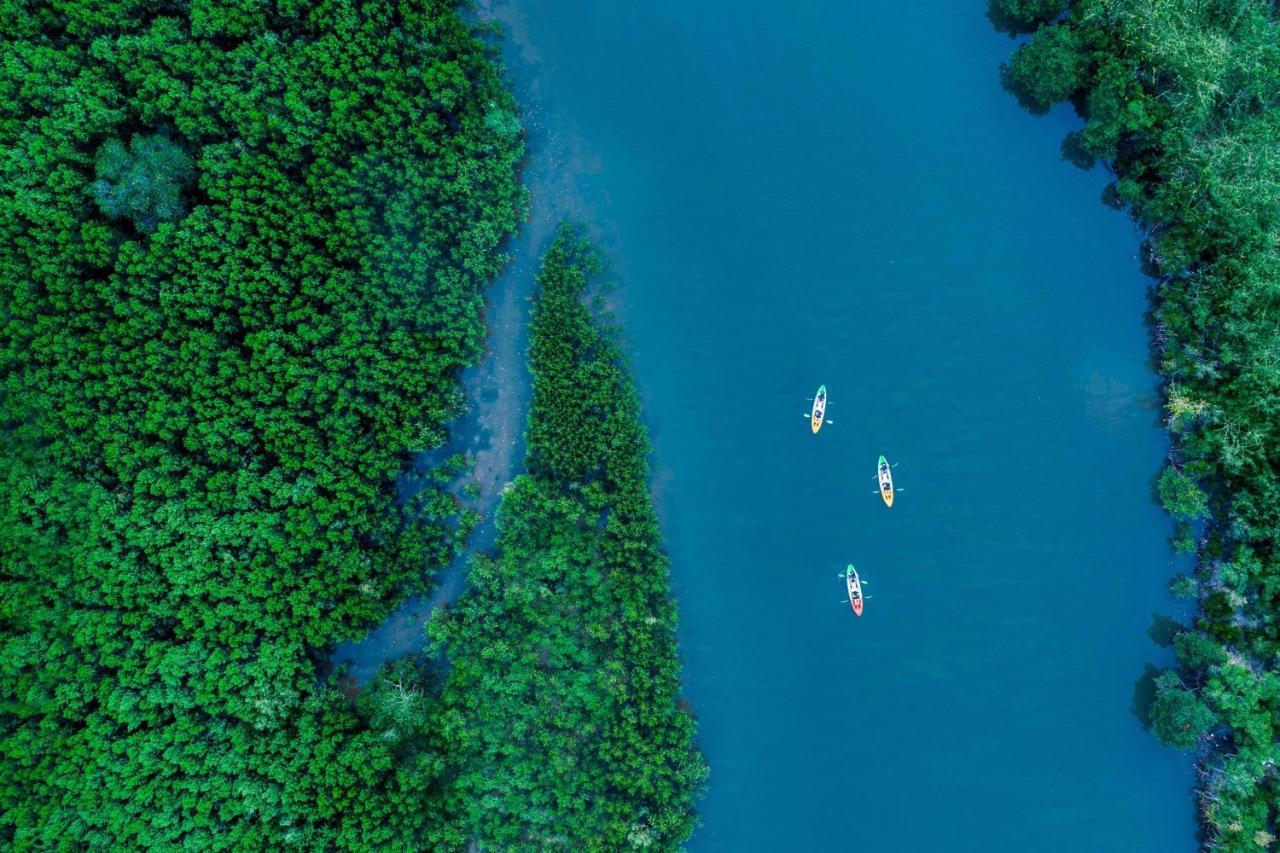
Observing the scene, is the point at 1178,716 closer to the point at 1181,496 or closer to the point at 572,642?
the point at 1181,496

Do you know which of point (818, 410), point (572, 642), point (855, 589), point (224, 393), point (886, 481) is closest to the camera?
point (224, 393)

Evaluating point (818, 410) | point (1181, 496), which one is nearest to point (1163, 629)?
point (1181, 496)

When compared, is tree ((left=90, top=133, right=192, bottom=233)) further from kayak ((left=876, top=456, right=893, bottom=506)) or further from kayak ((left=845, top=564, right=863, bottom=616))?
kayak ((left=845, top=564, right=863, bottom=616))

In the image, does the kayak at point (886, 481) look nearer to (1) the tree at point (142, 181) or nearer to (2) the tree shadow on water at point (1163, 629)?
(2) the tree shadow on water at point (1163, 629)

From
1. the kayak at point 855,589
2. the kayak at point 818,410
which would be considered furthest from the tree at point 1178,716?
the kayak at point 818,410

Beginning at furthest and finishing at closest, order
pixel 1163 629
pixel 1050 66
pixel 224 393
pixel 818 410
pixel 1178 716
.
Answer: pixel 818 410, pixel 1163 629, pixel 1050 66, pixel 224 393, pixel 1178 716
